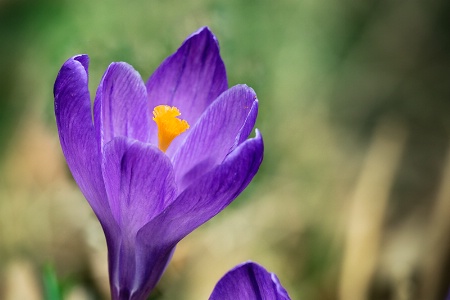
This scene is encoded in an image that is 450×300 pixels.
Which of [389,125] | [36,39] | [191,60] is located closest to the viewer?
[191,60]

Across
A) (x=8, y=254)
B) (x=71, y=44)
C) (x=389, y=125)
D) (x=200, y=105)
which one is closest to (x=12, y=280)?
(x=8, y=254)

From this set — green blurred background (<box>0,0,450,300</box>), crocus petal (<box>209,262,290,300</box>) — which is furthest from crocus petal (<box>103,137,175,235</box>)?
green blurred background (<box>0,0,450,300</box>)

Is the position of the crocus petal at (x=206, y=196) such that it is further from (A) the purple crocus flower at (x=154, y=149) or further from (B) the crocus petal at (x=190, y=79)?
(B) the crocus petal at (x=190, y=79)

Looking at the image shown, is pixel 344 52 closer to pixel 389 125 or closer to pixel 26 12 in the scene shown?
pixel 389 125

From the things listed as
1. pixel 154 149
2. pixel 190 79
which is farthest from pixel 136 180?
pixel 190 79

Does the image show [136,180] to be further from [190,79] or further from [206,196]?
[190,79]

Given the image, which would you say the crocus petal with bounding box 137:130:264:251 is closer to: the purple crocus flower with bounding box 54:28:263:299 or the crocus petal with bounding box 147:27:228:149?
the purple crocus flower with bounding box 54:28:263:299

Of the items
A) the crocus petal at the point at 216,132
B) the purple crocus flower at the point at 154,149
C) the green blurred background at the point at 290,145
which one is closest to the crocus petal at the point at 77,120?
the purple crocus flower at the point at 154,149
